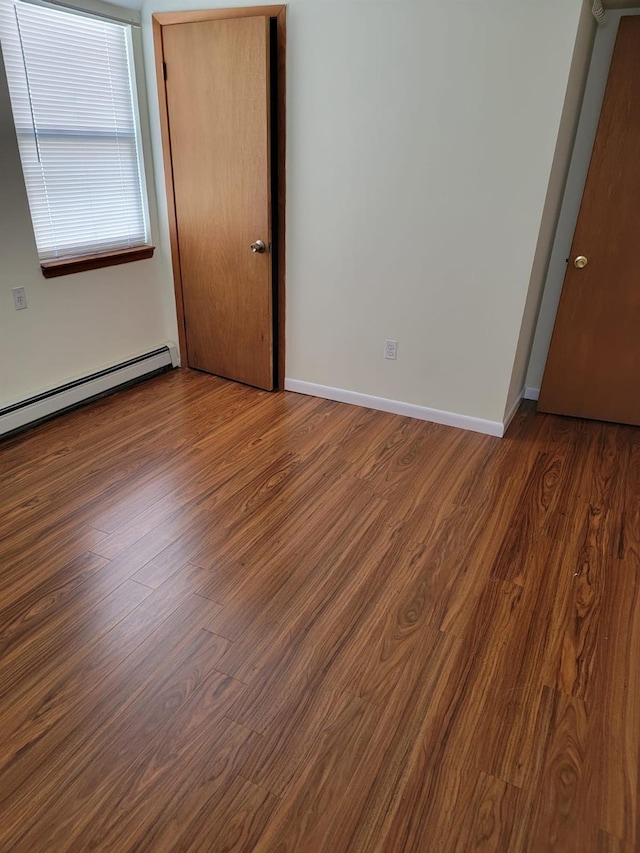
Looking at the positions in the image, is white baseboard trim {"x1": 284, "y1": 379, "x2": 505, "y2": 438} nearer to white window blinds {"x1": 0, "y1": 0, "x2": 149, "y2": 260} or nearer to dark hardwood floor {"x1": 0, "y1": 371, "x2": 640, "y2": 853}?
dark hardwood floor {"x1": 0, "y1": 371, "x2": 640, "y2": 853}

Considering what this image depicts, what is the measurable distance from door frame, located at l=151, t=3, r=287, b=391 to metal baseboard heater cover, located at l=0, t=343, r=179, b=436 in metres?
0.20

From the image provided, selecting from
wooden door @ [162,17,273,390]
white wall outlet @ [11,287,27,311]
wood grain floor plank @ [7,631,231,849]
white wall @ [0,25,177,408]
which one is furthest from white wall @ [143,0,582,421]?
wood grain floor plank @ [7,631,231,849]

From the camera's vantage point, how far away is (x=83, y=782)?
4.71 feet

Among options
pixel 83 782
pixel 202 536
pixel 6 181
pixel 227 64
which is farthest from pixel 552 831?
pixel 227 64

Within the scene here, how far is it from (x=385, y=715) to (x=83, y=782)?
81 cm

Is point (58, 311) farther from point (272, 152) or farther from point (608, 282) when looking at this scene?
point (608, 282)

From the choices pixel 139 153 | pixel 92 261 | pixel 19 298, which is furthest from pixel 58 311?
pixel 139 153

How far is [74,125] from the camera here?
3100 millimetres

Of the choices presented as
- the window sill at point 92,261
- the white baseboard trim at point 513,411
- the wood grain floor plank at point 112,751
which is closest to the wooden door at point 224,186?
the window sill at point 92,261

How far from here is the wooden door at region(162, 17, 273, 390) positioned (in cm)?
307

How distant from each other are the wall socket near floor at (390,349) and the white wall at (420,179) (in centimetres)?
3

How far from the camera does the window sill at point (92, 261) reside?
10.2 feet

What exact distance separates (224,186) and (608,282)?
2.26 m

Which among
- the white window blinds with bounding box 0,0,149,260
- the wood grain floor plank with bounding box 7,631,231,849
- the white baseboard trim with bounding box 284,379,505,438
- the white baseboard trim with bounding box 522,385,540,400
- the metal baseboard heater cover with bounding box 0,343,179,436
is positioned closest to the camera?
the wood grain floor plank with bounding box 7,631,231,849
